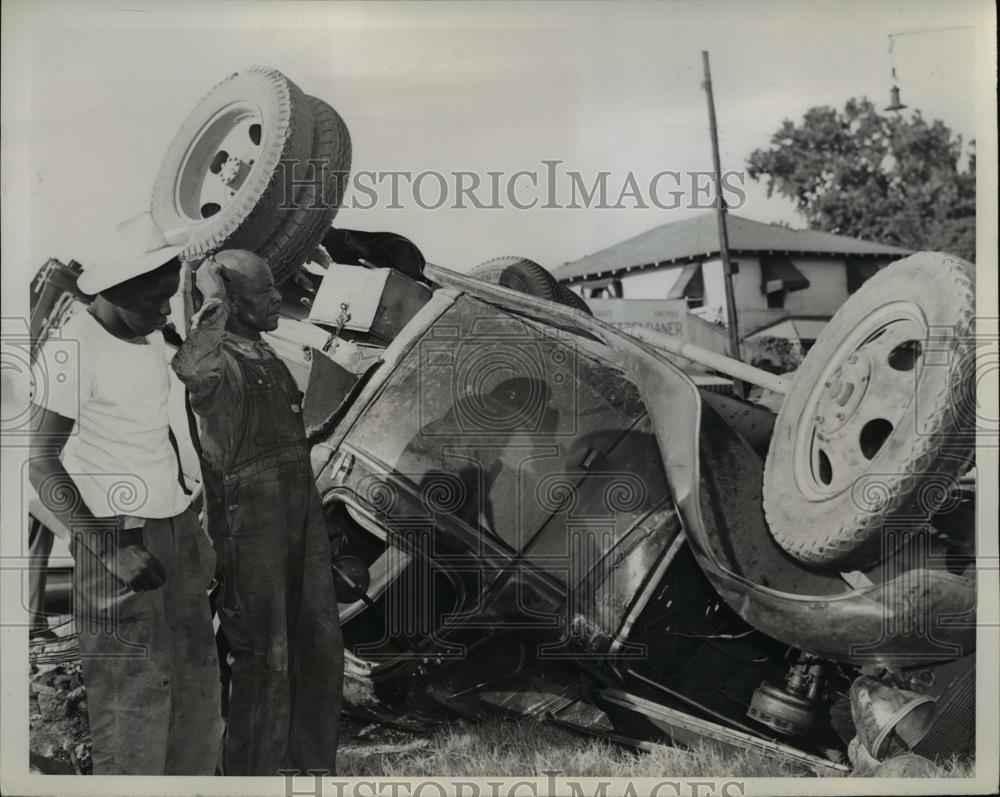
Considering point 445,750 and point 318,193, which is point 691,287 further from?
point 445,750

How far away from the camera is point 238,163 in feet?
14.7

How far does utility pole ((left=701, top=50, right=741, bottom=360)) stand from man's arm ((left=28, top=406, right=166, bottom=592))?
2486 mm

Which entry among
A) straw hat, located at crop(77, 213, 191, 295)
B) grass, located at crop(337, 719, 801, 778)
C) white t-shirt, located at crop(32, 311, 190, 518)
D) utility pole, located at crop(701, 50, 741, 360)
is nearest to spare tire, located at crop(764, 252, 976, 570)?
utility pole, located at crop(701, 50, 741, 360)

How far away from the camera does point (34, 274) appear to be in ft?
14.7

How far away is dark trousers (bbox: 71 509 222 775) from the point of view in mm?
4305

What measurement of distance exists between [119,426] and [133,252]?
0.70m

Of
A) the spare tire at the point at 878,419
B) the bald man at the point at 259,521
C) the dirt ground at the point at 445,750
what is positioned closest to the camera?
the spare tire at the point at 878,419

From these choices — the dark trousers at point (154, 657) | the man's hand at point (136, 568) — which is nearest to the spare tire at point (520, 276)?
the dark trousers at point (154, 657)

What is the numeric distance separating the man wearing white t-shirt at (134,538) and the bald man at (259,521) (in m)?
0.12

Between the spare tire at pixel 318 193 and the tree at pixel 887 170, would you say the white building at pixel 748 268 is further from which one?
the spare tire at pixel 318 193

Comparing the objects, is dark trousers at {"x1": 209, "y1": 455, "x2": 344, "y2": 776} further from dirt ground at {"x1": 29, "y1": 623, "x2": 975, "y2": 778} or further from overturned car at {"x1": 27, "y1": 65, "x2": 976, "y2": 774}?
dirt ground at {"x1": 29, "y1": 623, "x2": 975, "y2": 778}

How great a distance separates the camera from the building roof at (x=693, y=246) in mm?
4477

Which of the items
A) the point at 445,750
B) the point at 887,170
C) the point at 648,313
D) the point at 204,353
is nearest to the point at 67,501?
the point at 204,353

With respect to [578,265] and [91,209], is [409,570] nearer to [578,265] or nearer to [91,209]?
[578,265]
